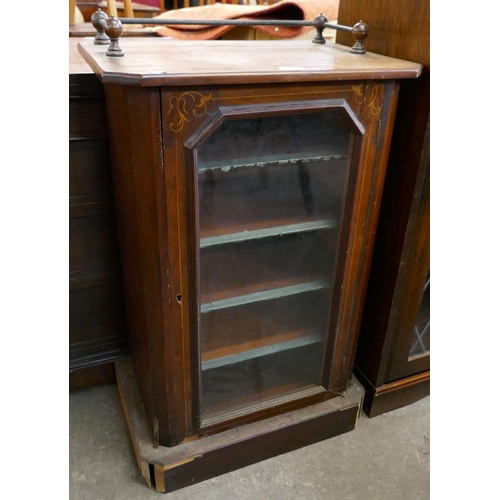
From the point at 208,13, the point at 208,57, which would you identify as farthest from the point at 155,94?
the point at 208,13

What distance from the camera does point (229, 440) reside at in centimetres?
98

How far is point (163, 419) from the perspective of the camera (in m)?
0.92

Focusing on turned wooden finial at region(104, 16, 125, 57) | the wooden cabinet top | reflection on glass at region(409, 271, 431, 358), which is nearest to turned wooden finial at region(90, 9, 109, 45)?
the wooden cabinet top

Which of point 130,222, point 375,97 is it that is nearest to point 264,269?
point 130,222

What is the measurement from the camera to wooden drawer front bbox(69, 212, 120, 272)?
3.44 feet

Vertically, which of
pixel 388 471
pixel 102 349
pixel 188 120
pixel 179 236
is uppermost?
pixel 188 120

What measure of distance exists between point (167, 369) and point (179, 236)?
0.86 feet

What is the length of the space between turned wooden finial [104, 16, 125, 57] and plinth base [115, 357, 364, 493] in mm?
706

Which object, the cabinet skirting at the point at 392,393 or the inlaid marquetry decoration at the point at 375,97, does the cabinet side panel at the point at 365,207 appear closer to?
the inlaid marquetry decoration at the point at 375,97

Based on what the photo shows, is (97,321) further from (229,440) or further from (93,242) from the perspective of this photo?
(229,440)

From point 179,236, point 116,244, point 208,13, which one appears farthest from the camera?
point 208,13

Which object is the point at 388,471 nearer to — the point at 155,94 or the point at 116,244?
the point at 116,244

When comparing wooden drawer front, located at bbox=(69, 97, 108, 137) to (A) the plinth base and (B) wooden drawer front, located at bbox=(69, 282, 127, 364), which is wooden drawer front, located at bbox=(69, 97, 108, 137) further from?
(A) the plinth base

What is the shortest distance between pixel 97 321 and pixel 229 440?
0.43 meters
